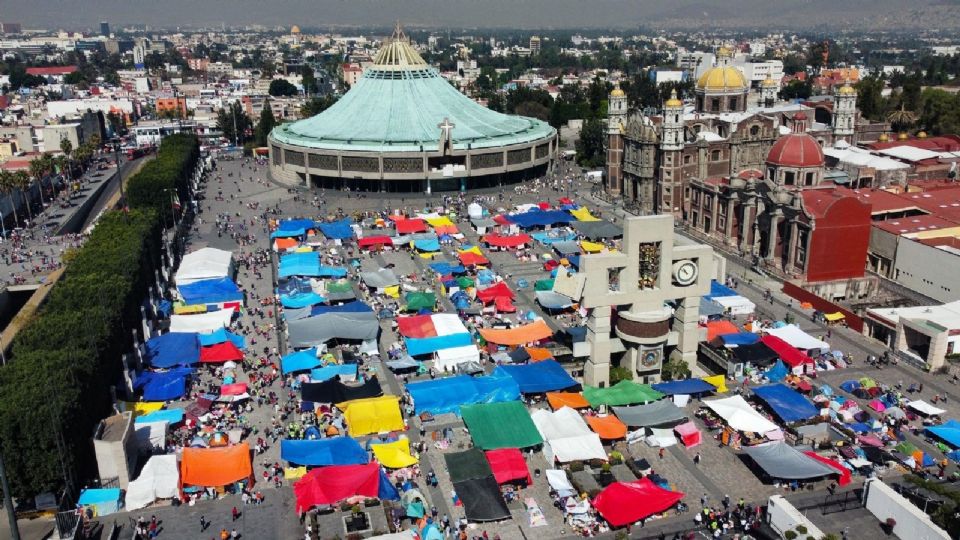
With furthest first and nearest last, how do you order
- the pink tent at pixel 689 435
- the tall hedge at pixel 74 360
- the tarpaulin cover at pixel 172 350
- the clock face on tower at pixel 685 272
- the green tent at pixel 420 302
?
1. the green tent at pixel 420 302
2. the tarpaulin cover at pixel 172 350
3. the clock face on tower at pixel 685 272
4. the pink tent at pixel 689 435
5. the tall hedge at pixel 74 360

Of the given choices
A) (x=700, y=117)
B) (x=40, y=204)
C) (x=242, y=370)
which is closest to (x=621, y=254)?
(x=242, y=370)

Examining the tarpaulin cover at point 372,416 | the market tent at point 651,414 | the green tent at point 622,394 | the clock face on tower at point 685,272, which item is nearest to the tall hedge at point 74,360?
the tarpaulin cover at point 372,416

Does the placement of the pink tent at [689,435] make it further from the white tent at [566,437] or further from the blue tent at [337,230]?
the blue tent at [337,230]

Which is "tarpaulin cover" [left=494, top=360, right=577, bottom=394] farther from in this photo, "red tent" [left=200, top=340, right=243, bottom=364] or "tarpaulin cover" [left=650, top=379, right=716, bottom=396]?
"red tent" [left=200, top=340, right=243, bottom=364]

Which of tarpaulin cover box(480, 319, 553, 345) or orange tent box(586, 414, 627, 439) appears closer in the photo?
orange tent box(586, 414, 627, 439)

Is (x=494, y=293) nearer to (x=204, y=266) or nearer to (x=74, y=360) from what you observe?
(x=204, y=266)

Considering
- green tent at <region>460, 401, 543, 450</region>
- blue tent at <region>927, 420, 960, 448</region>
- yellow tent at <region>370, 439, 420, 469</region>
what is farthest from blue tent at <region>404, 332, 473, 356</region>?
blue tent at <region>927, 420, 960, 448</region>

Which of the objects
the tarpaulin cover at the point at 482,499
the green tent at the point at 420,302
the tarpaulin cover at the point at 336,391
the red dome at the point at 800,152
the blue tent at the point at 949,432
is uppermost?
the red dome at the point at 800,152
